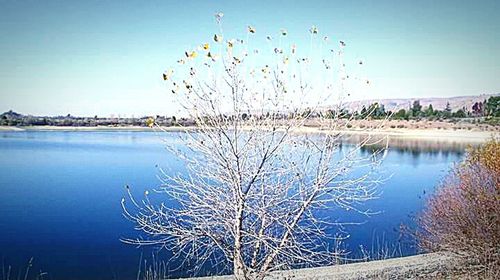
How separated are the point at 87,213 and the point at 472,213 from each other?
9137 millimetres

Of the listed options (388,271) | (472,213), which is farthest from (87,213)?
(472,213)

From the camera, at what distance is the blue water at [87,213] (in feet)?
30.6

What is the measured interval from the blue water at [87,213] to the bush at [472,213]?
1.17 metres

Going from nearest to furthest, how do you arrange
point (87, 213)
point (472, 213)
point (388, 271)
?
point (388, 271) < point (472, 213) < point (87, 213)

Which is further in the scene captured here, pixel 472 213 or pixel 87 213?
pixel 87 213

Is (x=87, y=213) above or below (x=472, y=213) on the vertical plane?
below

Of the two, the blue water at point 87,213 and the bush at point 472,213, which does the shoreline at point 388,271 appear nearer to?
the bush at point 472,213

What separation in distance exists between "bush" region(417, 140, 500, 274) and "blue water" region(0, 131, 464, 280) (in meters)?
1.17

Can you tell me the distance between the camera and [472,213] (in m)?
7.82

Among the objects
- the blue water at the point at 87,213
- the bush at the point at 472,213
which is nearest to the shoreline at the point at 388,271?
the bush at the point at 472,213

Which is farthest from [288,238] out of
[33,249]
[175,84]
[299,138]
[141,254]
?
[33,249]

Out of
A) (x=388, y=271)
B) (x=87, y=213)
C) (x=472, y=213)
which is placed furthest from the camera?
(x=87, y=213)

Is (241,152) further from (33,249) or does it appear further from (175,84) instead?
(33,249)

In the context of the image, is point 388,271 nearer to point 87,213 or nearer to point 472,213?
point 472,213
